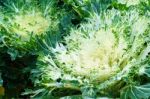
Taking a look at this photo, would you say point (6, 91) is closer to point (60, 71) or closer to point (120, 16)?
point (60, 71)

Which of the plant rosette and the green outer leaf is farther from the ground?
the plant rosette

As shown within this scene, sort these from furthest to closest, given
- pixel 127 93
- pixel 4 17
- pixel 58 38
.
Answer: pixel 4 17 → pixel 58 38 → pixel 127 93

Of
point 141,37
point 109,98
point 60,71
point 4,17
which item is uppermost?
point 4,17

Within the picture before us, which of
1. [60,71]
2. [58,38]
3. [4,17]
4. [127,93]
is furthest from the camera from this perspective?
[4,17]

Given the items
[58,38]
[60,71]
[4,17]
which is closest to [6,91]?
[4,17]

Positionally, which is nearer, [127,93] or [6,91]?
[127,93]

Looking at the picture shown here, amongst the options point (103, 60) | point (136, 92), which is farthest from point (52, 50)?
point (136, 92)

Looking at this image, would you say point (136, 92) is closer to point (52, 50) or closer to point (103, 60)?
point (103, 60)

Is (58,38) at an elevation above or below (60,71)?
above

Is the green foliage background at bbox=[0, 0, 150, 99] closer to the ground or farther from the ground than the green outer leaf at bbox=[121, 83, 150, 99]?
farther from the ground
